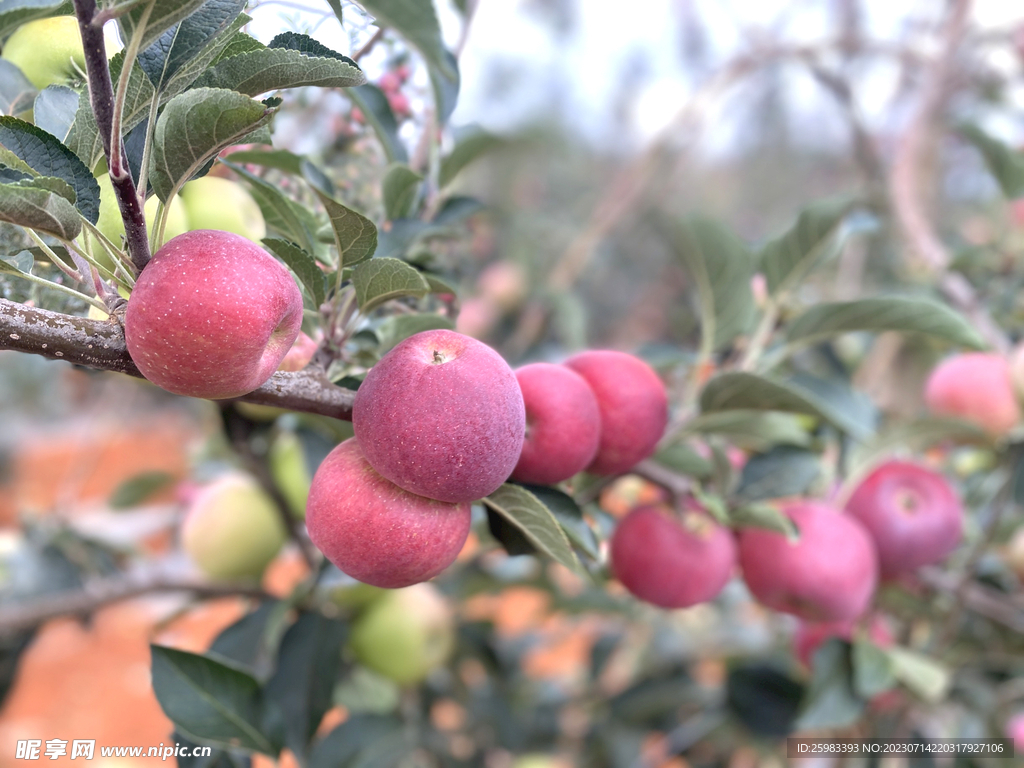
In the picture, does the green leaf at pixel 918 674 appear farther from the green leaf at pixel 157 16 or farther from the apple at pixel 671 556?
the green leaf at pixel 157 16

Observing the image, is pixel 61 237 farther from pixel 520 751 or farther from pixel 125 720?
pixel 125 720

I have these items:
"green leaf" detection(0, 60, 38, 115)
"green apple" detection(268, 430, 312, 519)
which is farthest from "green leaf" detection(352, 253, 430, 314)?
"green apple" detection(268, 430, 312, 519)

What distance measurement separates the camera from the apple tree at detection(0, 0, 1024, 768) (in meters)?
0.28

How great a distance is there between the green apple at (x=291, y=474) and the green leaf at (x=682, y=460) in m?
0.41

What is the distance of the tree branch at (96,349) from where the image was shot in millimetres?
271

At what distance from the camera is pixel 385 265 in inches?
12.7

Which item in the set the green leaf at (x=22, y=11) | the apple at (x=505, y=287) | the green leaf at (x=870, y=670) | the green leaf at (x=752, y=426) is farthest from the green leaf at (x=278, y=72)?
the apple at (x=505, y=287)

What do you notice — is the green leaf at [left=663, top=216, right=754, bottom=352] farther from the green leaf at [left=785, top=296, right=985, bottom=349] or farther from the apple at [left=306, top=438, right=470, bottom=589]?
the apple at [left=306, top=438, right=470, bottom=589]

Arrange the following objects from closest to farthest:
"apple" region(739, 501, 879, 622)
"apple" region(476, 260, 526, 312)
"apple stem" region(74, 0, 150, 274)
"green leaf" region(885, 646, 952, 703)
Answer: "apple stem" region(74, 0, 150, 274), "apple" region(739, 501, 879, 622), "green leaf" region(885, 646, 952, 703), "apple" region(476, 260, 526, 312)

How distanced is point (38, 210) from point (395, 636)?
0.60 m

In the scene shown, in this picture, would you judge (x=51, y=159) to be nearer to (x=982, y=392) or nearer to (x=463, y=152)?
(x=463, y=152)

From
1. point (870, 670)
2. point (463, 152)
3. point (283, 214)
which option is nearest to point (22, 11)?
point (283, 214)

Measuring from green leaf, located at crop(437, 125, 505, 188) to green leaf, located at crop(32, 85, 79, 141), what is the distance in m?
0.26

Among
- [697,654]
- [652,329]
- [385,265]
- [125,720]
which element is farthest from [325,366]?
[652,329]
